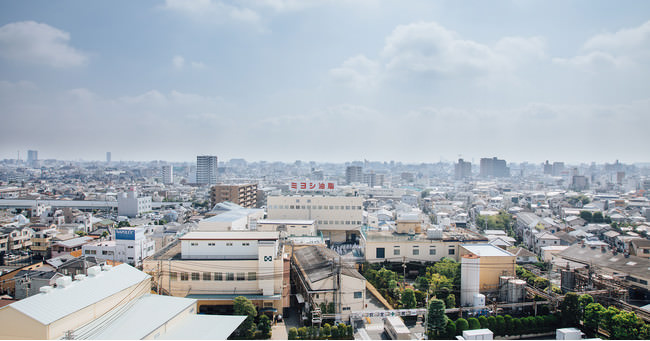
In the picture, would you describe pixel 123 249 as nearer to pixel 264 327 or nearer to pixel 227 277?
pixel 227 277

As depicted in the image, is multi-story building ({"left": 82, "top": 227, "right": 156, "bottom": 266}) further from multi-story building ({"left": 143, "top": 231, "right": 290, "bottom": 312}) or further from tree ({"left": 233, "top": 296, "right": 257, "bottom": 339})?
tree ({"left": 233, "top": 296, "right": 257, "bottom": 339})

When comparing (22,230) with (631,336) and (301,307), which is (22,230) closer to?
(301,307)

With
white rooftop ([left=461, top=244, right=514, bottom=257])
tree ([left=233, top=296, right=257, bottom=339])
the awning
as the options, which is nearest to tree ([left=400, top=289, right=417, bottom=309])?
the awning

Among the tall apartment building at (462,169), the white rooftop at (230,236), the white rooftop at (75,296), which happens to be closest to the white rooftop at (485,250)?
the white rooftop at (230,236)

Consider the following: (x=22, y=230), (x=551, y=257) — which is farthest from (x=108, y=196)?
(x=551, y=257)

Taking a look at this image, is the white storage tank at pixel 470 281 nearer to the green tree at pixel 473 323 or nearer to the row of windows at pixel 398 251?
the green tree at pixel 473 323

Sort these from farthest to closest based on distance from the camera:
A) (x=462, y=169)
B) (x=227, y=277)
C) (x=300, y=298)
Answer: (x=462, y=169) → (x=300, y=298) → (x=227, y=277)

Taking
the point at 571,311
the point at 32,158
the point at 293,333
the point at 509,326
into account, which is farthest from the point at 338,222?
the point at 32,158
